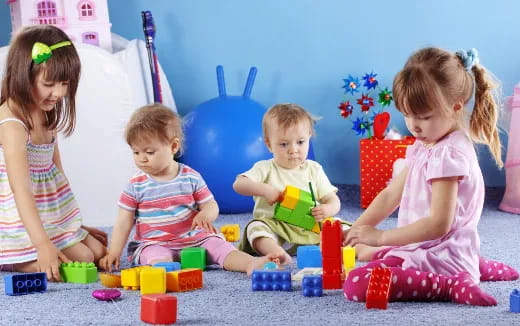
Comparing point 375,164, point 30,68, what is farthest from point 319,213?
point 375,164

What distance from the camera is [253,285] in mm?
1519

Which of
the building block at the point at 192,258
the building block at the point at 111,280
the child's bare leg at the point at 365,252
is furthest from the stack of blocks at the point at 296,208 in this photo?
the building block at the point at 111,280

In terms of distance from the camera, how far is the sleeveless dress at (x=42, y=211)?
177 centimetres

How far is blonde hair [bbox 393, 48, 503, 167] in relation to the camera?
1.42 m

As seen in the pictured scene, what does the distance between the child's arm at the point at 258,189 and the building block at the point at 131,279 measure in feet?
1.37

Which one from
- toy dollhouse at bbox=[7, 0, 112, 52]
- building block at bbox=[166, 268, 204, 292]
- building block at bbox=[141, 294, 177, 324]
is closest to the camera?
building block at bbox=[141, 294, 177, 324]

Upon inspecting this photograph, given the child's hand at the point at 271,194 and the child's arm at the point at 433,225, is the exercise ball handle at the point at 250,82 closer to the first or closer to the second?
the child's hand at the point at 271,194

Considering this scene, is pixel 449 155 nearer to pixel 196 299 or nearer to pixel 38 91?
pixel 196 299

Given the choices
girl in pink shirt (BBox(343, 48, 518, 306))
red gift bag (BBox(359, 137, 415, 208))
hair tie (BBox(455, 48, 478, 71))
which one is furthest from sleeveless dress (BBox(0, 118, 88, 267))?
red gift bag (BBox(359, 137, 415, 208))

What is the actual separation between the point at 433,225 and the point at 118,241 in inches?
27.5

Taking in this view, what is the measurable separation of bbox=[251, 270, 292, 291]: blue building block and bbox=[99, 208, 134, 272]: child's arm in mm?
381

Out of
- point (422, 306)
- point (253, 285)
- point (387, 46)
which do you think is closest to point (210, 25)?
point (387, 46)

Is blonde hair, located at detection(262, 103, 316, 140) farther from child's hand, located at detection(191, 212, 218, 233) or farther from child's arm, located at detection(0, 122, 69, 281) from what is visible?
child's arm, located at detection(0, 122, 69, 281)

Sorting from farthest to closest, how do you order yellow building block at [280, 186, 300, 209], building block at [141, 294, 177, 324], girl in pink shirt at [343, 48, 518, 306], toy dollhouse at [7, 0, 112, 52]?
toy dollhouse at [7, 0, 112, 52] → yellow building block at [280, 186, 300, 209] → girl in pink shirt at [343, 48, 518, 306] → building block at [141, 294, 177, 324]
